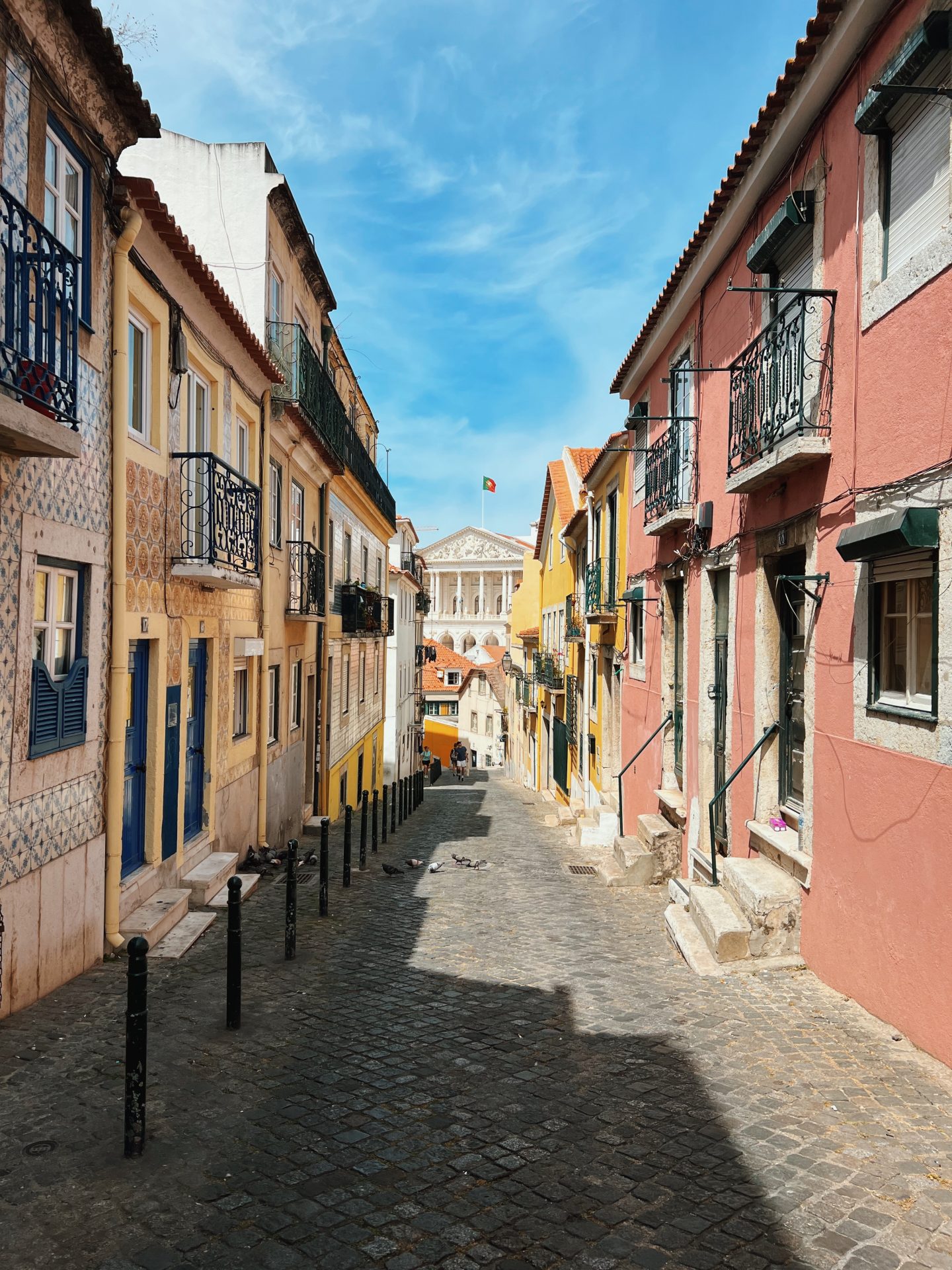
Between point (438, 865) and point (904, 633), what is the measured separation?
8.25 m

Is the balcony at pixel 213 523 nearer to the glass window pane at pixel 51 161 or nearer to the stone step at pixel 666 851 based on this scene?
the glass window pane at pixel 51 161

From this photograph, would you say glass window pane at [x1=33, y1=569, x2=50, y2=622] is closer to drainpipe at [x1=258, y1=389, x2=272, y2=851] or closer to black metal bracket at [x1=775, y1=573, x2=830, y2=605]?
black metal bracket at [x1=775, y1=573, x2=830, y2=605]

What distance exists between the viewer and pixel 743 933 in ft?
22.7

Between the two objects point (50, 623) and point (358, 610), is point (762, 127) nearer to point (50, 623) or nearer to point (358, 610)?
point (50, 623)

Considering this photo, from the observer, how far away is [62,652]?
6164 millimetres

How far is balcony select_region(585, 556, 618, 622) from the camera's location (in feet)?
54.1

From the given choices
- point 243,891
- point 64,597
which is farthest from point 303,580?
point 64,597

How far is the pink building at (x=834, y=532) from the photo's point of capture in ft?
16.5

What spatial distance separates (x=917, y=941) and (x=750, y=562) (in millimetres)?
4146

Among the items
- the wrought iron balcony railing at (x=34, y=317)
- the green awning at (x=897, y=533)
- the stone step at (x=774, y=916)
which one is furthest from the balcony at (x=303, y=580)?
the green awning at (x=897, y=533)

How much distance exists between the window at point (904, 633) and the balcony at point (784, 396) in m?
1.26

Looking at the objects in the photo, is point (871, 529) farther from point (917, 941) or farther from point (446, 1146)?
point (446, 1146)

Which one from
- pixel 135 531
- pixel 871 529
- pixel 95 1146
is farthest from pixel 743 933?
pixel 135 531

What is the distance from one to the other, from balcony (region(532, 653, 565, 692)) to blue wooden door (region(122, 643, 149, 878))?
17.6 metres
